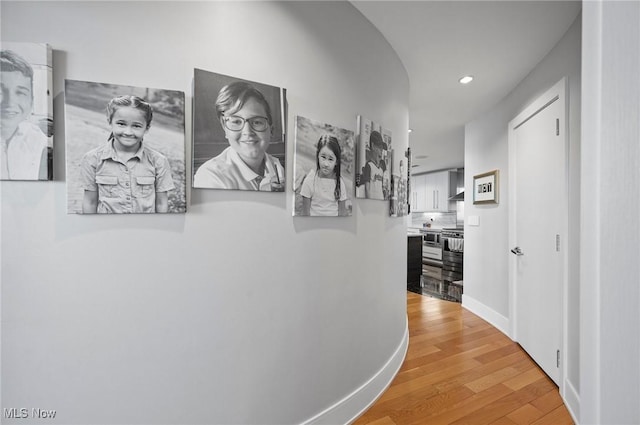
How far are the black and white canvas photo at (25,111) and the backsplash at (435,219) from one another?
841 centimetres

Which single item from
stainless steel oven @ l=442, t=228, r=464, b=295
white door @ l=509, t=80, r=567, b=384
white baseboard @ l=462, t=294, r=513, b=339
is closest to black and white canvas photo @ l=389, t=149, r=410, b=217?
white door @ l=509, t=80, r=567, b=384

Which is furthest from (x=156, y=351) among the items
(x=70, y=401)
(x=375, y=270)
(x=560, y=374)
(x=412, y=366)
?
(x=560, y=374)

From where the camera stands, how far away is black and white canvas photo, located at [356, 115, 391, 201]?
1847mm

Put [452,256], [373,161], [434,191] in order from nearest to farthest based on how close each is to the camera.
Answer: [373,161]
[452,256]
[434,191]

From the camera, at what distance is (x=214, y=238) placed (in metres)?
1.27

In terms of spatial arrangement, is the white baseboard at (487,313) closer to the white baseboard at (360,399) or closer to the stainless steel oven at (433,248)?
the white baseboard at (360,399)

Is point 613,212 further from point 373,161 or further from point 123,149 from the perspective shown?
point 373,161

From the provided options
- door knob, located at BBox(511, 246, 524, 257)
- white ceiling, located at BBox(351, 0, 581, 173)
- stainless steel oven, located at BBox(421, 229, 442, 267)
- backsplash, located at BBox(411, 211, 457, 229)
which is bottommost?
stainless steel oven, located at BBox(421, 229, 442, 267)

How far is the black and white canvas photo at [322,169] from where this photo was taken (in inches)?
59.4

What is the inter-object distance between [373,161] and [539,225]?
58.8 inches

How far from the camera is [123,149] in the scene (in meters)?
1.10

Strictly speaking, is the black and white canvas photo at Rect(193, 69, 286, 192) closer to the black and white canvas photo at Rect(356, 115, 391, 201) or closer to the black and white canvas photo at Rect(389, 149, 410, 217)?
the black and white canvas photo at Rect(356, 115, 391, 201)

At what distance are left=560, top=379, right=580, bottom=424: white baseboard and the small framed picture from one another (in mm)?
1752

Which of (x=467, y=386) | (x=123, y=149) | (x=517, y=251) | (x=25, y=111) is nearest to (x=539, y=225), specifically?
(x=517, y=251)
